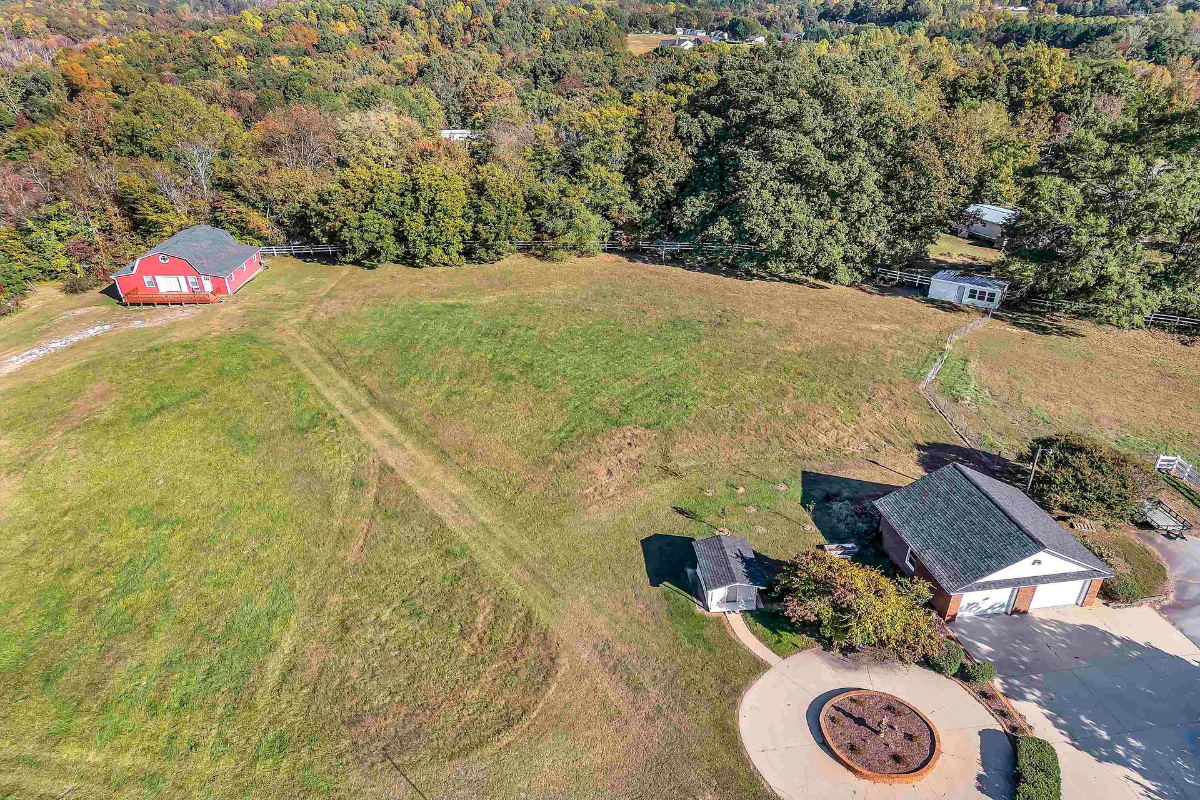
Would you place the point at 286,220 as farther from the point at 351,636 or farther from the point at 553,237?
the point at 351,636

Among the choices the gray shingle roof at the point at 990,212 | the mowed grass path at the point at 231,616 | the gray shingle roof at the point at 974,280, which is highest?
the gray shingle roof at the point at 990,212

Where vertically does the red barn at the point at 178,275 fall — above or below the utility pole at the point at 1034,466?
above

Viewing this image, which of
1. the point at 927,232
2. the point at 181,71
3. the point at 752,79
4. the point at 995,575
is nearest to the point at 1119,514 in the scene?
the point at 995,575

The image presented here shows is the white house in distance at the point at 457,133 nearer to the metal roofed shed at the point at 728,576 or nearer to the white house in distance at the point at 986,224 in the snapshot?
the white house in distance at the point at 986,224

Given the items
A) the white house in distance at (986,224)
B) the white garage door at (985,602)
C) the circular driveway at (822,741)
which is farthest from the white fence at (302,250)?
the white house in distance at (986,224)

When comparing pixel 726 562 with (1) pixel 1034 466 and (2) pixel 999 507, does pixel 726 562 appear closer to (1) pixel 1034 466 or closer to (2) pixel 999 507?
(2) pixel 999 507
